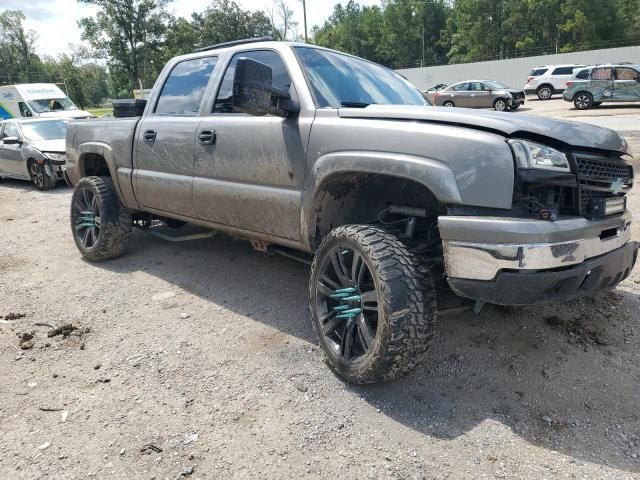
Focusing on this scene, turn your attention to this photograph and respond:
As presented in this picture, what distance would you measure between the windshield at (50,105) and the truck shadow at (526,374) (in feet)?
65.1

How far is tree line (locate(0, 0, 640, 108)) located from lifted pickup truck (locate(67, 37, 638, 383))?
4878 centimetres

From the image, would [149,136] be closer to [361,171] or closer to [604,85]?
[361,171]

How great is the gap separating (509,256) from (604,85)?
849 inches

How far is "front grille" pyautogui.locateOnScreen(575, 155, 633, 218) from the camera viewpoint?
2.36 metres

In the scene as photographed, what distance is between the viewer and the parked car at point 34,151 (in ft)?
32.9

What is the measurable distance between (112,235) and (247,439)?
3118mm

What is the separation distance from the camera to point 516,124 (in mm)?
2309

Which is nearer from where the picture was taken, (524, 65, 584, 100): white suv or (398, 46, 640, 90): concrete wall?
(524, 65, 584, 100): white suv

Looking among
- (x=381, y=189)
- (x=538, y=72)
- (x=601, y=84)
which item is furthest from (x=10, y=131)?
(x=538, y=72)

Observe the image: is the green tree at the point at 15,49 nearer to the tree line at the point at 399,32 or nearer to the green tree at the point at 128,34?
the tree line at the point at 399,32

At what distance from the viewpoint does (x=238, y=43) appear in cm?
382

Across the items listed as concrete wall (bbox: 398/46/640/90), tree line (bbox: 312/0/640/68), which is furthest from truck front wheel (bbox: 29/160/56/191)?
tree line (bbox: 312/0/640/68)

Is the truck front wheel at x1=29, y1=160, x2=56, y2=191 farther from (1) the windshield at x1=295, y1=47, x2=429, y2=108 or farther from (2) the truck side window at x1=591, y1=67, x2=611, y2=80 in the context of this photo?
(2) the truck side window at x1=591, y1=67, x2=611, y2=80

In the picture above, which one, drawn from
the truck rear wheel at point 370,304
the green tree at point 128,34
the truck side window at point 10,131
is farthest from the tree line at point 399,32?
the truck rear wheel at point 370,304
